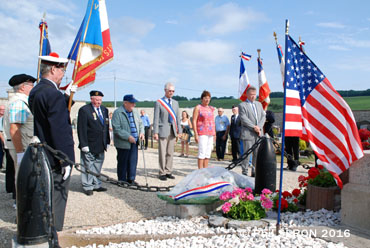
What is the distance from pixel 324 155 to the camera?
3436mm

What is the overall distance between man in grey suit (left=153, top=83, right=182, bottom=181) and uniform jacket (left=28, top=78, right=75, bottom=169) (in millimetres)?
3557

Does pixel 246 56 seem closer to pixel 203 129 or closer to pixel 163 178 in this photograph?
pixel 203 129

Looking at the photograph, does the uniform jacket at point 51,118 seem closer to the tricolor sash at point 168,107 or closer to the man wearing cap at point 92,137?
the man wearing cap at point 92,137

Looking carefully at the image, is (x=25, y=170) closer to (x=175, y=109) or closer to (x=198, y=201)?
(x=198, y=201)

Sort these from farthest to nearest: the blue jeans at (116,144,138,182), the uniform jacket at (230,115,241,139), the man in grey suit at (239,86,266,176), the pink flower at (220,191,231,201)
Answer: the uniform jacket at (230,115,241,139) → the man in grey suit at (239,86,266,176) → the blue jeans at (116,144,138,182) → the pink flower at (220,191,231,201)

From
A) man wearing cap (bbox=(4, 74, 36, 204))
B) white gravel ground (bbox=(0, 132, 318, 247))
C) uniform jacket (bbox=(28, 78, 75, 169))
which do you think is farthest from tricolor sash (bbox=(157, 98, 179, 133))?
uniform jacket (bbox=(28, 78, 75, 169))

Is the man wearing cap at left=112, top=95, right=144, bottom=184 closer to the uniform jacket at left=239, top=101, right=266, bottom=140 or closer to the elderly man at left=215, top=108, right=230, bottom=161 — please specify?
the uniform jacket at left=239, top=101, right=266, bottom=140

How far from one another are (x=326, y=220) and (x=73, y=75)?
3.76 meters

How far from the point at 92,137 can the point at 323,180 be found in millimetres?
4084

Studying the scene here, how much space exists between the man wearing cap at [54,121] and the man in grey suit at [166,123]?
3.45 metres

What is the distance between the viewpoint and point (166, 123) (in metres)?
6.75

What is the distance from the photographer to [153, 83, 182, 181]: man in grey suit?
6727mm

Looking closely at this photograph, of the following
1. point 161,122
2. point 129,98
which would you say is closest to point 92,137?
point 129,98

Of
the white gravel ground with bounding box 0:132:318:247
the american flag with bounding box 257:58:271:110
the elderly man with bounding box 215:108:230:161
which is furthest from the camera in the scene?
the elderly man with bounding box 215:108:230:161
